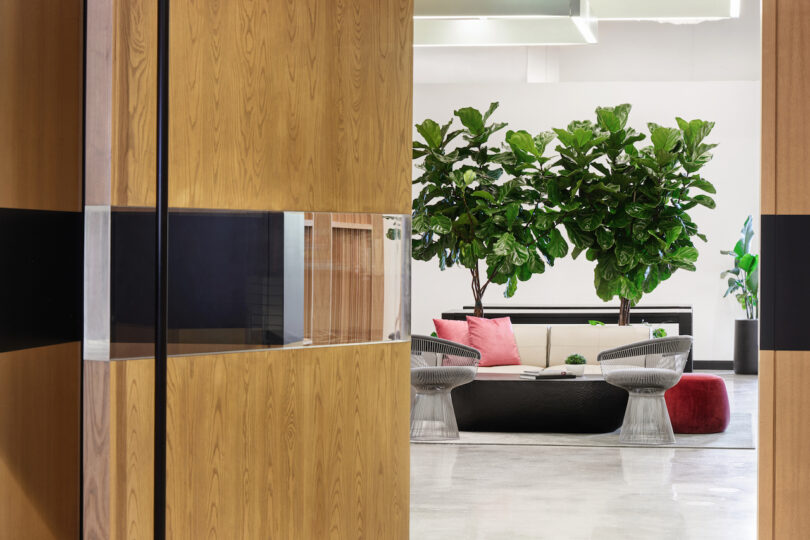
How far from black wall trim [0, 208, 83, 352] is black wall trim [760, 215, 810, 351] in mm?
2098

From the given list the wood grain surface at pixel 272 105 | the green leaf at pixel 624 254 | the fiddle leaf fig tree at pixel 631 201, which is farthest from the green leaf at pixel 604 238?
the wood grain surface at pixel 272 105

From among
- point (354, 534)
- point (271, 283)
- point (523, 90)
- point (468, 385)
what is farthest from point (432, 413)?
point (523, 90)

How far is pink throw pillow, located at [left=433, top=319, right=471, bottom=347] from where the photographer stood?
7312 mm

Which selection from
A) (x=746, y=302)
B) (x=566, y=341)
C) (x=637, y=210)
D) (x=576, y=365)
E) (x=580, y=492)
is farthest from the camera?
(x=746, y=302)

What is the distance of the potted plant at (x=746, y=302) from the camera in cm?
1014

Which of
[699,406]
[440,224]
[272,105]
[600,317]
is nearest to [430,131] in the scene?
[440,224]

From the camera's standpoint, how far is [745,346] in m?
Answer: 10.3

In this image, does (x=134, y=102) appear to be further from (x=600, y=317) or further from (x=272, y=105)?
(x=600, y=317)

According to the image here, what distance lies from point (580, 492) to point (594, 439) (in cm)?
166

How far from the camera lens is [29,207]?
2.48 meters

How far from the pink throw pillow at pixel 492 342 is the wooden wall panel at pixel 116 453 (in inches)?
202

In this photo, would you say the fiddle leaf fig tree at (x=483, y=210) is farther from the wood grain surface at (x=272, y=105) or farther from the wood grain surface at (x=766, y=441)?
the wood grain surface at (x=766, y=441)

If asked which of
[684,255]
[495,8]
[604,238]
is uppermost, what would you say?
[495,8]

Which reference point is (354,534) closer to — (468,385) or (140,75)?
(140,75)
